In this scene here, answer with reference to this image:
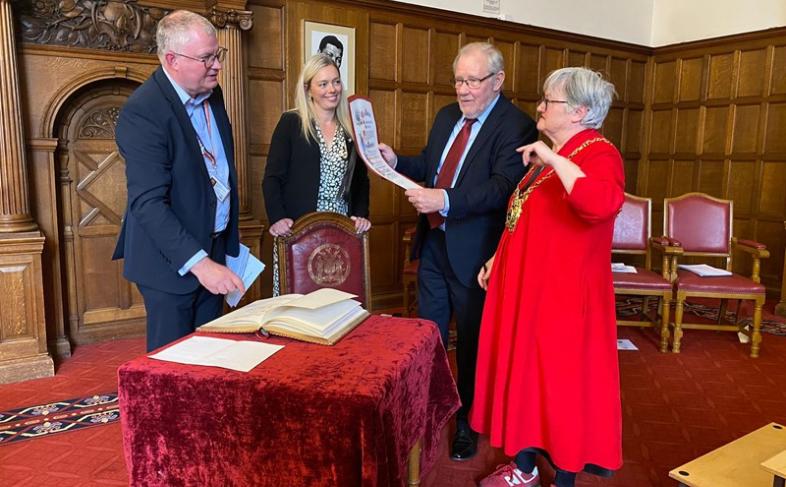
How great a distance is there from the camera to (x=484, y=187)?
7.75 ft

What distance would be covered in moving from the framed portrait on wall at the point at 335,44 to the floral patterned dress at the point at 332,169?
2037mm

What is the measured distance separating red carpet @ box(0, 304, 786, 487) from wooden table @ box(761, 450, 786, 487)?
3.07 ft

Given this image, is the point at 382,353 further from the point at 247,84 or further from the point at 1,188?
the point at 247,84

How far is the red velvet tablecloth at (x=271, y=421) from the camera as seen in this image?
1.33 metres

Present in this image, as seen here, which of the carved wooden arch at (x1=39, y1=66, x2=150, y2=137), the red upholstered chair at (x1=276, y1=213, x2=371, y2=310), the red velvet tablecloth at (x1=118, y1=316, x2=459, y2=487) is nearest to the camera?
the red velvet tablecloth at (x1=118, y1=316, x2=459, y2=487)

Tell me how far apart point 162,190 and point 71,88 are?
268cm

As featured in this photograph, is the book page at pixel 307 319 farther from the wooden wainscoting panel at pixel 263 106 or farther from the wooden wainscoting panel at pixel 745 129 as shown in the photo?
the wooden wainscoting panel at pixel 745 129

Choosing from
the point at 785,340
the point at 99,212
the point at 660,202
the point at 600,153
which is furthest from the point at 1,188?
the point at 660,202

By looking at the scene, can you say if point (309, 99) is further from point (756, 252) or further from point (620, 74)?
point (620, 74)

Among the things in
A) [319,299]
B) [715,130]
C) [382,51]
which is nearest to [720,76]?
[715,130]

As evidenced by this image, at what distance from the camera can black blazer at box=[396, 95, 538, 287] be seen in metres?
2.36

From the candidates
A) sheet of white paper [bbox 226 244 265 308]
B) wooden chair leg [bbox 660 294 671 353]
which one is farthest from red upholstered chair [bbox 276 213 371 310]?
wooden chair leg [bbox 660 294 671 353]

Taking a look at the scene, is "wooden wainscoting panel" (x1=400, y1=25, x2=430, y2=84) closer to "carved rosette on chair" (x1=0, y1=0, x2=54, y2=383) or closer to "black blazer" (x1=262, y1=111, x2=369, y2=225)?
"black blazer" (x1=262, y1=111, x2=369, y2=225)

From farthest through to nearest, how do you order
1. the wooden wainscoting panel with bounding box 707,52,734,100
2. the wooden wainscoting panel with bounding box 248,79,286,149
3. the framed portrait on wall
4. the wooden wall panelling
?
1. the wooden wainscoting panel with bounding box 707,52,734,100
2. the wooden wall panelling
3. the framed portrait on wall
4. the wooden wainscoting panel with bounding box 248,79,286,149
